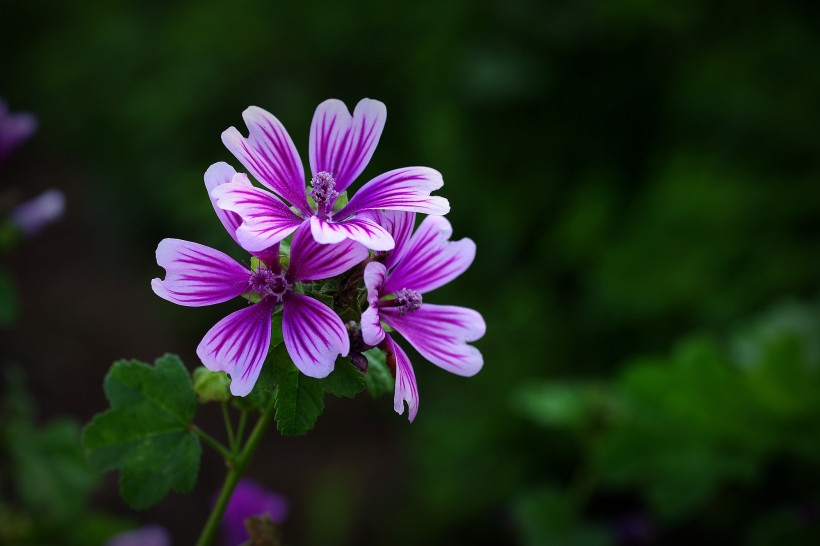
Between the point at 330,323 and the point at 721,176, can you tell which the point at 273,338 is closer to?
the point at 330,323

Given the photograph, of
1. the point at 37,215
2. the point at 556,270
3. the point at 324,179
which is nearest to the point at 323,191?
the point at 324,179

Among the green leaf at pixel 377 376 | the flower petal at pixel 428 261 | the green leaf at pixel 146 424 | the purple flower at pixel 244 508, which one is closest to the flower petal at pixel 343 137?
the flower petal at pixel 428 261

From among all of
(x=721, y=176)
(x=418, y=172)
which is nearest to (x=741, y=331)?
(x=721, y=176)

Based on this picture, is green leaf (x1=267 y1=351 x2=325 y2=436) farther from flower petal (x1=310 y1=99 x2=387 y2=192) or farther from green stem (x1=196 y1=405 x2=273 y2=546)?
flower petal (x1=310 y1=99 x2=387 y2=192)

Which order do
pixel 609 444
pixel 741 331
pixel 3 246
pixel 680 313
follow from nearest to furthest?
1. pixel 3 246
2. pixel 609 444
3. pixel 741 331
4. pixel 680 313

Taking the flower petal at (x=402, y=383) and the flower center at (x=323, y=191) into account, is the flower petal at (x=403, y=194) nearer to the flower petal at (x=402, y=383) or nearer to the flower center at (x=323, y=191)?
the flower center at (x=323, y=191)

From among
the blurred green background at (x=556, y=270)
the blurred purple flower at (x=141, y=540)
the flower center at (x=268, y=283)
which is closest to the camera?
the flower center at (x=268, y=283)

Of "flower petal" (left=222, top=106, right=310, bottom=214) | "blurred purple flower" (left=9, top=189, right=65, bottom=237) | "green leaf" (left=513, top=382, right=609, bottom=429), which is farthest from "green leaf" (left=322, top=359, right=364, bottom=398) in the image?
"green leaf" (left=513, top=382, right=609, bottom=429)
